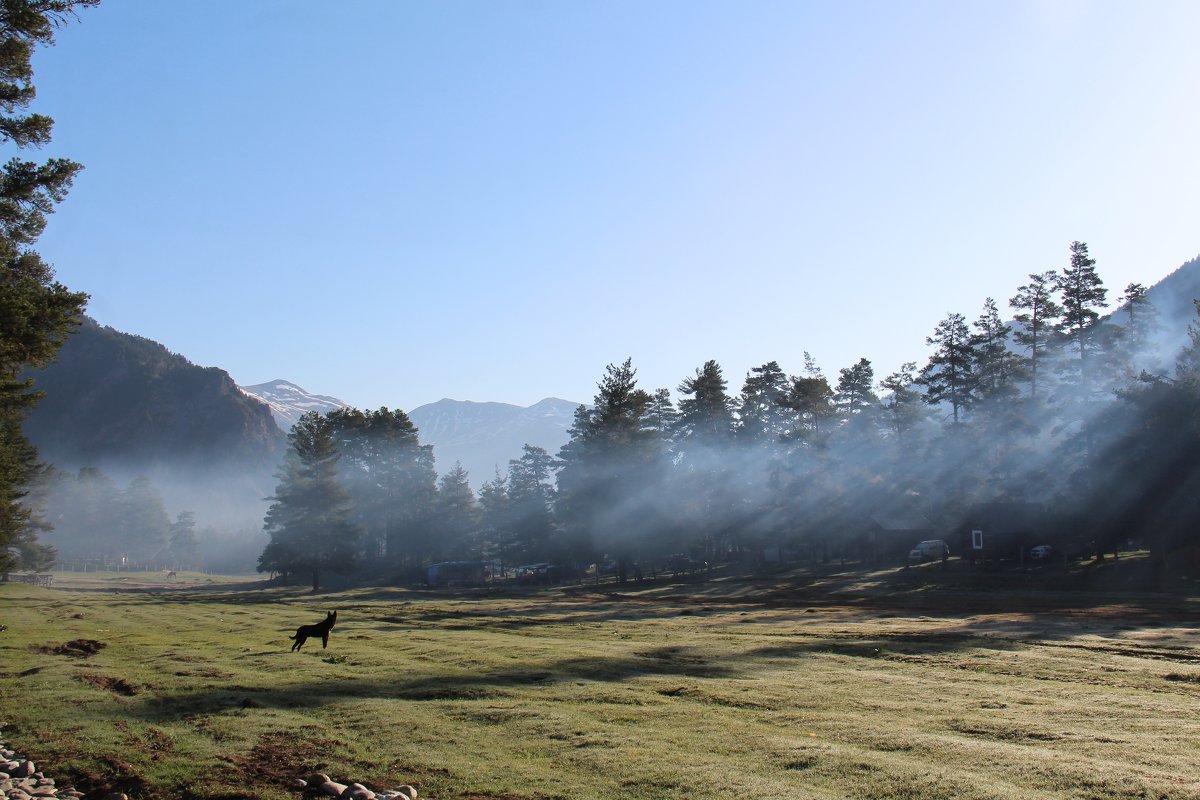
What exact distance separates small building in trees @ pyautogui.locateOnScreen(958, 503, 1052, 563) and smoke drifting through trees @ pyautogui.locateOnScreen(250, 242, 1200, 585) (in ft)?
5.32

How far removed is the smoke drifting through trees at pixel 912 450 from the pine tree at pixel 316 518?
20.5 metres

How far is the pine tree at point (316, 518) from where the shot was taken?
262 feet

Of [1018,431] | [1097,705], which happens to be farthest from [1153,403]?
[1097,705]

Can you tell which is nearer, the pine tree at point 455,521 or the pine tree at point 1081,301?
the pine tree at point 1081,301

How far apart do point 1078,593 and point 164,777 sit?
46.1 meters

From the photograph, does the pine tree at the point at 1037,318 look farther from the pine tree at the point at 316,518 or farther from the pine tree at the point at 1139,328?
the pine tree at the point at 316,518

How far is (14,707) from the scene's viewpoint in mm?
14984

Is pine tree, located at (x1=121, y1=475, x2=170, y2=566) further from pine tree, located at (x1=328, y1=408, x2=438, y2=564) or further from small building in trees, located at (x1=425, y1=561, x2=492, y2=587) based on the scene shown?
small building in trees, located at (x1=425, y1=561, x2=492, y2=587)

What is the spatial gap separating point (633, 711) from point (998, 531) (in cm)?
6001

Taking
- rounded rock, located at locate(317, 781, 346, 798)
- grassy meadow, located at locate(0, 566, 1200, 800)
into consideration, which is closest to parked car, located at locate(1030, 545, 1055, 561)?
grassy meadow, located at locate(0, 566, 1200, 800)

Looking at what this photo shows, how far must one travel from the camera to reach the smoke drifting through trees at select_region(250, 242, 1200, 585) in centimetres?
4975

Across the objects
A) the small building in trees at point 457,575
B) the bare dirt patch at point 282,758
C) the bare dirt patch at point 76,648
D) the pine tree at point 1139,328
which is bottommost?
the small building in trees at point 457,575

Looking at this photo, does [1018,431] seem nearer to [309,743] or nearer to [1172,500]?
[1172,500]

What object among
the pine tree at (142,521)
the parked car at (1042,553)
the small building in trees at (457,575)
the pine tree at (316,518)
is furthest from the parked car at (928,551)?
the pine tree at (142,521)
